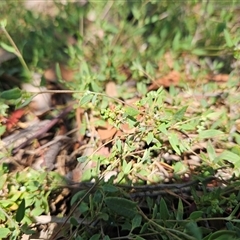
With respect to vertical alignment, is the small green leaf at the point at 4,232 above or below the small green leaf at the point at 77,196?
above

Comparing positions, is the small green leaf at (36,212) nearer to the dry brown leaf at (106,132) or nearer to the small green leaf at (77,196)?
the small green leaf at (77,196)

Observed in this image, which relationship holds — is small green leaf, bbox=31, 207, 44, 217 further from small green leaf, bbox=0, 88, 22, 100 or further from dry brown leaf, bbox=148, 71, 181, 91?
dry brown leaf, bbox=148, 71, 181, 91

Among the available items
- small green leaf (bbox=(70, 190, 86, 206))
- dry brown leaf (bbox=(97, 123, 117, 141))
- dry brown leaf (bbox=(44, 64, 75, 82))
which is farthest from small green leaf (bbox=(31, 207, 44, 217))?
dry brown leaf (bbox=(44, 64, 75, 82))

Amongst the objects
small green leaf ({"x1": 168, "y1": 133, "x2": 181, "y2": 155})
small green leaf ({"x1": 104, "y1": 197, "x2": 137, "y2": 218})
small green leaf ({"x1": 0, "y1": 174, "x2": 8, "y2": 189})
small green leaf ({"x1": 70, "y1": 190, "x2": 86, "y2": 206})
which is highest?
small green leaf ({"x1": 168, "y1": 133, "x2": 181, "y2": 155})

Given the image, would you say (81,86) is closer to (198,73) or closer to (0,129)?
(0,129)

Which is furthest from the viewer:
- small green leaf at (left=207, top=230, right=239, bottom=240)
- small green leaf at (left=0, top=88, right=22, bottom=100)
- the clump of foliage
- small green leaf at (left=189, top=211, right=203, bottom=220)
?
small green leaf at (left=0, top=88, right=22, bottom=100)

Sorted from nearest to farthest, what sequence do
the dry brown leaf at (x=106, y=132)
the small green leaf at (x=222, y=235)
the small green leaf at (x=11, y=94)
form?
the small green leaf at (x=222, y=235)
the small green leaf at (x=11, y=94)
the dry brown leaf at (x=106, y=132)

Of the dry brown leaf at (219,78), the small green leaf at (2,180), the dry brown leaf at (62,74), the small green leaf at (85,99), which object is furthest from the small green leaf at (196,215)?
the dry brown leaf at (62,74)

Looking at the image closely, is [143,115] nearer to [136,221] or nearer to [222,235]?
[136,221]
